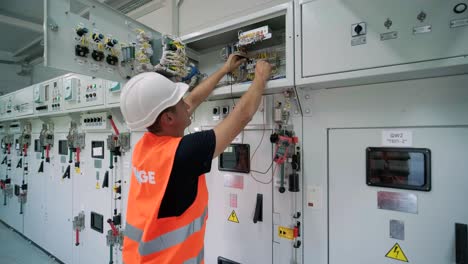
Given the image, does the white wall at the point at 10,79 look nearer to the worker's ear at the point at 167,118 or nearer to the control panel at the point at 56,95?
the control panel at the point at 56,95

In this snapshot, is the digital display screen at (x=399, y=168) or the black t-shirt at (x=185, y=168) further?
the digital display screen at (x=399, y=168)

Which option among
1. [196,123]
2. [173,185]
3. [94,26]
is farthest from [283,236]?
[94,26]

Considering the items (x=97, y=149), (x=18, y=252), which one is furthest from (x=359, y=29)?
(x=18, y=252)

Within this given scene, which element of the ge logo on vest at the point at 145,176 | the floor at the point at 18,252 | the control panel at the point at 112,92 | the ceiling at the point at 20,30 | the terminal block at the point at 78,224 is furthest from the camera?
the ceiling at the point at 20,30

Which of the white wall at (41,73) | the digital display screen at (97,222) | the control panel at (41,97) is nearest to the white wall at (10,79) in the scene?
the white wall at (41,73)

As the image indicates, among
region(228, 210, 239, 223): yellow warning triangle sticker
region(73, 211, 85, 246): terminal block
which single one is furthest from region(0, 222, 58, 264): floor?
region(228, 210, 239, 223): yellow warning triangle sticker

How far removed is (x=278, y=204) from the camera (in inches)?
60.6

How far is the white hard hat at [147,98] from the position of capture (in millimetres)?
1024

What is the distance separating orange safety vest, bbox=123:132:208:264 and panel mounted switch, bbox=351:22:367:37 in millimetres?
934

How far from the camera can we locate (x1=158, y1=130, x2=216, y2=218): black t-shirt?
940 mm

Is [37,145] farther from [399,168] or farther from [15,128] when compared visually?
[399,168]

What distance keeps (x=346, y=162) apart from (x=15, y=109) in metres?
5.09

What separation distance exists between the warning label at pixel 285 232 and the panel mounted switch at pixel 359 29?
115 centimetres

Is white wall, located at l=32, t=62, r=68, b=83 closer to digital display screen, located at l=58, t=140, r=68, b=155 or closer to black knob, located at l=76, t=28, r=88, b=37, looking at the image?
digital display screen, located at l=58, t=140, r=68, b=155
